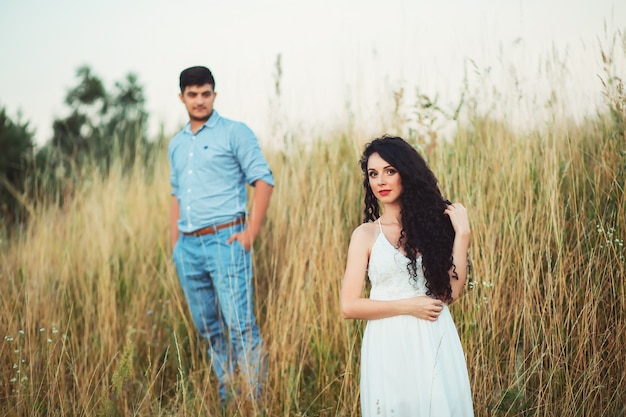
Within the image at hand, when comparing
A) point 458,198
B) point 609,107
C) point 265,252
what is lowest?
point 265,252

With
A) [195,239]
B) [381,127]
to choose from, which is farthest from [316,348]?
[381,127]

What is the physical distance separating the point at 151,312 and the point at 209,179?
1029mm

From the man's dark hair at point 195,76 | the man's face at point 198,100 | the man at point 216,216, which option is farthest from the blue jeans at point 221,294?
the man's dark hair at point 195,76

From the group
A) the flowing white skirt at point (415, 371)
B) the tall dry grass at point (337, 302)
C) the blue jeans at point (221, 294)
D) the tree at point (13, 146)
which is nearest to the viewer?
the flowing white skirt at point (415, 371)

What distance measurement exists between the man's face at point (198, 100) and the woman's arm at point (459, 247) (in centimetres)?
192

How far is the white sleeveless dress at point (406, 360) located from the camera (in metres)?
1.99

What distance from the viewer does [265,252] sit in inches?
159

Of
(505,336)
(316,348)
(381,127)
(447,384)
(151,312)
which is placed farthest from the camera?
(381,127)

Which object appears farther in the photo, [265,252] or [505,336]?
[265,252]

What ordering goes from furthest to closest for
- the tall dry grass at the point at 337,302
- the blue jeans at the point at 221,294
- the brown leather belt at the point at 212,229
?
the brown leather belt at the point at 212,229
the blue jeans at the point at 221,294
the tall dry grass at the point at 337,302

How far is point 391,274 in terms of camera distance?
2.09m

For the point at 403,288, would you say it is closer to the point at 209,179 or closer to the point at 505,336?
the point at 505,336

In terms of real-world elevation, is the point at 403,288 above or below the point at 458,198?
below

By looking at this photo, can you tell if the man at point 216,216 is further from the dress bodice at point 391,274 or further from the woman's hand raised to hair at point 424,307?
the woman's hand raised to hair at point 424,307
